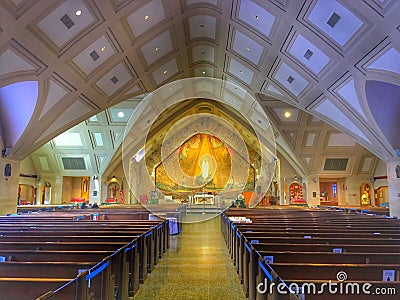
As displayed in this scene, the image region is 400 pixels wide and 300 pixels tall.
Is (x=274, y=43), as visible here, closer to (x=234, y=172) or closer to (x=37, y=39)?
(x=37, y=39)

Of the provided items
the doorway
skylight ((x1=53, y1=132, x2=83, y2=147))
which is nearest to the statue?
the doorway

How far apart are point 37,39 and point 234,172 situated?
1960cm

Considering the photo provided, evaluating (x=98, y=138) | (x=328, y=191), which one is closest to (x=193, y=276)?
(x=98, y=138)

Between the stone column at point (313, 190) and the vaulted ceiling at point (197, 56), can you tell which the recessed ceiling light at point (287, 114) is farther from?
the stone column at point (313, 190)

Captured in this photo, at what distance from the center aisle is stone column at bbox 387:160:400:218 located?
7947mm

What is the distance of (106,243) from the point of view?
173 inches

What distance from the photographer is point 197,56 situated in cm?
1508

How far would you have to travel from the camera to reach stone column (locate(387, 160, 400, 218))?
11.8 m

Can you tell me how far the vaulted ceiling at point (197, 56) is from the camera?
778cm

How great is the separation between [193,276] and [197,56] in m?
11.9

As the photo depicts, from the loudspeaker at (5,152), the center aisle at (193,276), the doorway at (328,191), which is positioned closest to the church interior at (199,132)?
the center aisle at (193,276)

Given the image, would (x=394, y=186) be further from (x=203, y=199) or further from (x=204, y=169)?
(x=204, y=169)

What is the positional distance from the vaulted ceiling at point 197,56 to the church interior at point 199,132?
0.06 metres

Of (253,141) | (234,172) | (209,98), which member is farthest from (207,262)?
(234,172)
